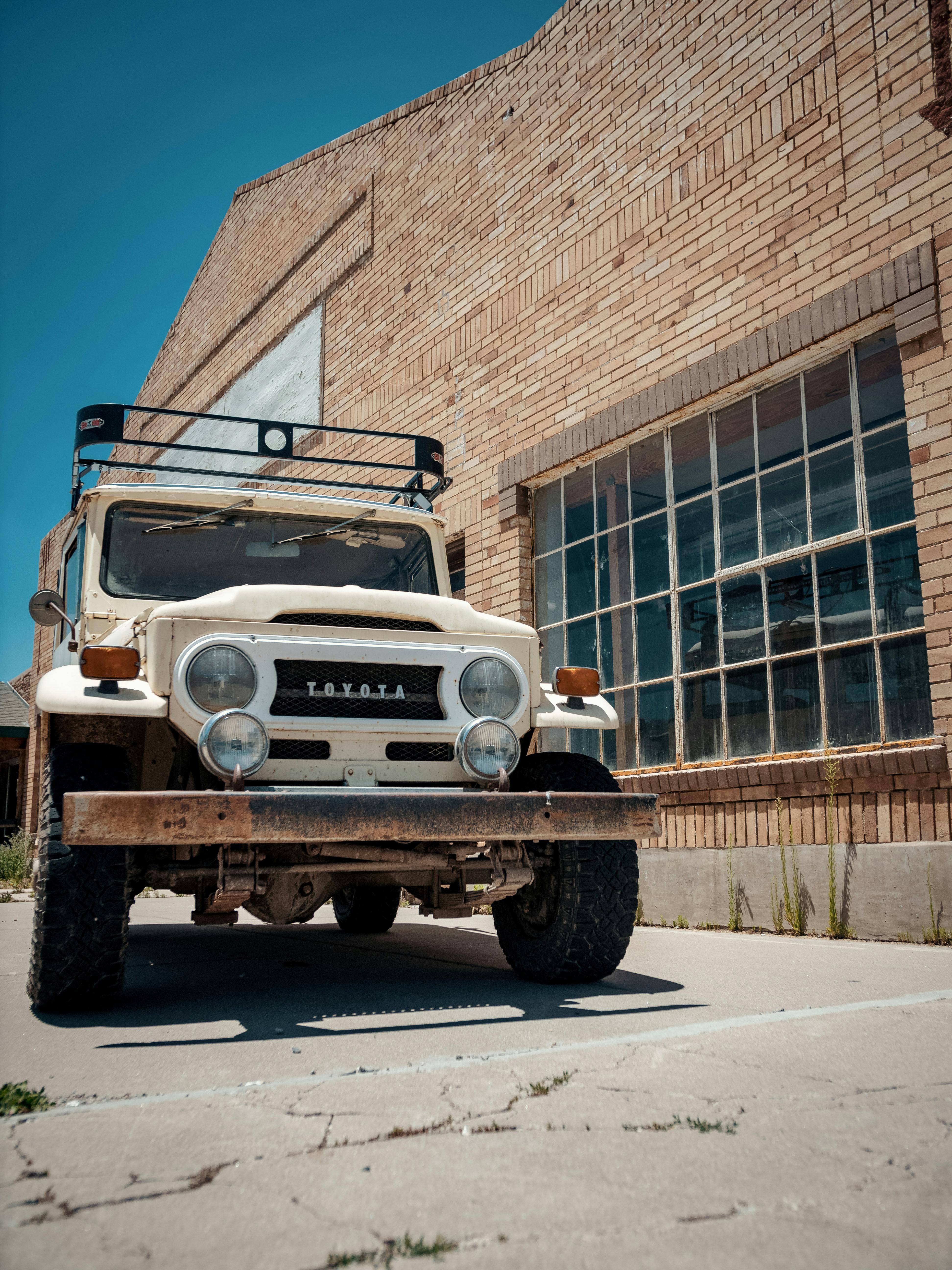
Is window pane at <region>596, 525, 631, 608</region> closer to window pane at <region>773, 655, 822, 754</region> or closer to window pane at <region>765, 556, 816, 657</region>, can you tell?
window pane at <region>765, 556, 816, 657</region>

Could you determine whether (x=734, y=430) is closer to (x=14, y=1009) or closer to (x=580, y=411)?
(x=580, y=411)

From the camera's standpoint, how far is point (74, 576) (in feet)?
16.6

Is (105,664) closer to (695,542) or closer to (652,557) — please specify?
(695,542)

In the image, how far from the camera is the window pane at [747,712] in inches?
257

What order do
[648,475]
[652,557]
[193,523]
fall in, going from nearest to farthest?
[193,523]
[652,557]
[648,475]

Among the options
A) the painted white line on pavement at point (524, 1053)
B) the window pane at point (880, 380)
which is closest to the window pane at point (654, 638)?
the window pane at point (880, 380)

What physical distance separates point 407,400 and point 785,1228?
9348 millimetres

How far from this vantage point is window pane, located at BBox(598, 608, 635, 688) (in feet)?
25.3

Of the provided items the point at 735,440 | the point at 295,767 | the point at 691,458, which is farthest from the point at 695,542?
the point at 295,767

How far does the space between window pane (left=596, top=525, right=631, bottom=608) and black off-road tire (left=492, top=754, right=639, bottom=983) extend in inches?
143

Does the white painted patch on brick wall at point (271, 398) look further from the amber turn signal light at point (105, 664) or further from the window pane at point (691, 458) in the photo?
the amber turn signal light at point (105, 664)

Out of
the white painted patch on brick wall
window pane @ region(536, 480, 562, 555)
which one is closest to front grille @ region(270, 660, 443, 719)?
window pane @ region(536, 480, 562, 555)

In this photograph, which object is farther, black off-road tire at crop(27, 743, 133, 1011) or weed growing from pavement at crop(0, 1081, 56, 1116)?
black off-road tire at crop(27, 743, 133, 1011)

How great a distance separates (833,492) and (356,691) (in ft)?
12.1
